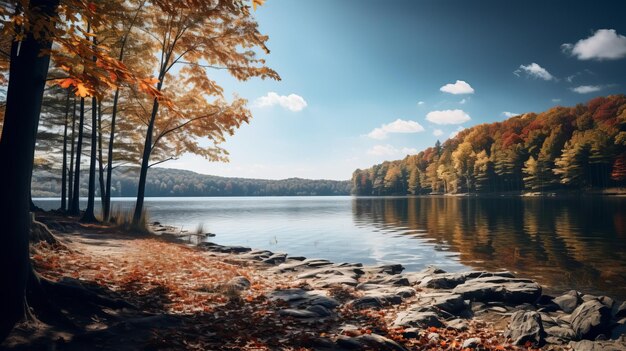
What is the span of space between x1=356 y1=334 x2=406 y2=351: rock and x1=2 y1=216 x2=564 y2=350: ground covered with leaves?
1.9 inches

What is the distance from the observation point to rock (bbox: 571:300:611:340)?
23.2 feet

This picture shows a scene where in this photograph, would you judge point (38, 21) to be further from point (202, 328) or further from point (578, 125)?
point (578, 125)

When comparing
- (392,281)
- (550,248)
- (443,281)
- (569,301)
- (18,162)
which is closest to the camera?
(18,162)

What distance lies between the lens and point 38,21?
4.44 metres

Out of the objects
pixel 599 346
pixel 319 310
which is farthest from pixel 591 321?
pixel 319 310

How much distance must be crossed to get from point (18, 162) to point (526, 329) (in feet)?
28.0

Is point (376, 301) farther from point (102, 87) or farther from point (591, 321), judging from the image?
point (102, 87)

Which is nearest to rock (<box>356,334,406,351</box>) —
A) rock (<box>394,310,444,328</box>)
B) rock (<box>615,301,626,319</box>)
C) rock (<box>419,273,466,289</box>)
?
rock (<box>394,310,444,328</box>)

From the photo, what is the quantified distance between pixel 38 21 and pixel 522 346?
343 inches

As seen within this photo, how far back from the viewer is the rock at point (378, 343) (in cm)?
567

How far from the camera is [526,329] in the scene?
6789 mm

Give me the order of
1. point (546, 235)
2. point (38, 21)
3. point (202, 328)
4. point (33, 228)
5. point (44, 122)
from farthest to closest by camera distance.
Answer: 1. point (44, 122)
2. point (546, 235)
3. point (33, 228)
4. point (202, 328)
5. point (38, 21)

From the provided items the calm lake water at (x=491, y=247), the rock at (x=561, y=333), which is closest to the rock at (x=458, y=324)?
the rock at (x=561, y=333)

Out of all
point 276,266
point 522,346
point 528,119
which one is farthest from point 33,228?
point 528,119
